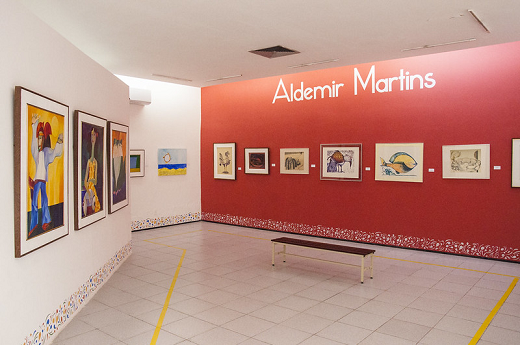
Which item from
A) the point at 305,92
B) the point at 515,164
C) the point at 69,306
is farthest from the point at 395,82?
the point at 69,306

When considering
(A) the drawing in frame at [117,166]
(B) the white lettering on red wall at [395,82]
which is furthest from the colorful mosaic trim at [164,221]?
(B) the white lettering on red wall at [395,82]

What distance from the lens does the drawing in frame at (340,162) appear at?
10.3 meters

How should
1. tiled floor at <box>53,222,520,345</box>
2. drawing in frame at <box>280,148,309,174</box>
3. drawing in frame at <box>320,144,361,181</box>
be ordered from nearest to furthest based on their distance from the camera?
tiled floor at <box>53,222,520,345</box> → drawing in frame at <box>320,144,361,181</box> → drawing in frame at <box>280,148,309,174</box>

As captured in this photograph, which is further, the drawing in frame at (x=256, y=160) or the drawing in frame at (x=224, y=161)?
the drawing in frame at (x=224, y=161)

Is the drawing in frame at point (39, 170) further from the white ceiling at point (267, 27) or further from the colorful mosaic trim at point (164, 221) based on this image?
the colorful mosaic trim at point (164, 221)

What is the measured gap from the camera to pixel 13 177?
3.88 meters

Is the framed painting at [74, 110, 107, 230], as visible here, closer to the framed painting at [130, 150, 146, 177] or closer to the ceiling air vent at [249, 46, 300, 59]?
the ceiling air vent at [249, 46, 300, 59]

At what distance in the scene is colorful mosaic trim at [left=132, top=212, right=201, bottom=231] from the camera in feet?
40.0

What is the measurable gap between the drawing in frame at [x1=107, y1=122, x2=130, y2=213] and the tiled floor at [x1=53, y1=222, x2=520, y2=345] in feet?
Result: 4.64

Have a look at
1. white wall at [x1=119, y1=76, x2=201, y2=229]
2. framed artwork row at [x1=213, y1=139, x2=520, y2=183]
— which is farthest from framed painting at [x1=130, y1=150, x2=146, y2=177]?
framed artwork row at [x1=213, y1=139, x2=520, y2=183]

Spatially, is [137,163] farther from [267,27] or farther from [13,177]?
[13,177]

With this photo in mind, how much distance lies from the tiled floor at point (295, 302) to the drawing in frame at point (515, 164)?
170 centimetres

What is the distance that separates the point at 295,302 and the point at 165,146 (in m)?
7.99

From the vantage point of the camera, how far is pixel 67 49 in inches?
209
